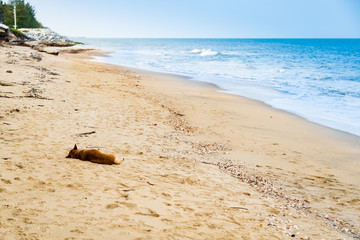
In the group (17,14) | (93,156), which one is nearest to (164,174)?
(93,156)

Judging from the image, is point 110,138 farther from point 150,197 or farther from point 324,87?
point 324,87

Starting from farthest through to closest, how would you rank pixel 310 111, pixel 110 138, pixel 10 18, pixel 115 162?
pixel 10 18 → pixel 310 111 → pixel 110 138 → pixel 115 162

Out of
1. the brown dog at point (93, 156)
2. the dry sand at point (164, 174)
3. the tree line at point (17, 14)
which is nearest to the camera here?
the dry sand at point (164, 174)

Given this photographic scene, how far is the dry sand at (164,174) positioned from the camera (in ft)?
11.4

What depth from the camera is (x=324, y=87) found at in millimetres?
20078

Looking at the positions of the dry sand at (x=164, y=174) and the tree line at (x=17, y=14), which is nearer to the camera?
the dry sand at (x=164, y=174)

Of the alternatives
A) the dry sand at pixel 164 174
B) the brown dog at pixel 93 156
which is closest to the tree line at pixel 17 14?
the dry sand at pixel 164 174

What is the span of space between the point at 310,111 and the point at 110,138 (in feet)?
33.4

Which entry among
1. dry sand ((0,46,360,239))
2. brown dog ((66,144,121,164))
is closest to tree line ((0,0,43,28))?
dry sand ((0,46,360,239))

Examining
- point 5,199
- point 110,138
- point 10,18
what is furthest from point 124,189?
point 10,18

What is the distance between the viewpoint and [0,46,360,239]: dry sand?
3.46 meters

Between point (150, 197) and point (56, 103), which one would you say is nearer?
point (150, 197)

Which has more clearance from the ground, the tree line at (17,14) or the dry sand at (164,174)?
the tree line at (17,14)

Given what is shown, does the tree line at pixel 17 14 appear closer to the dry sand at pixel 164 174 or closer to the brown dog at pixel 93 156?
the dry sand at pixel 164 174
